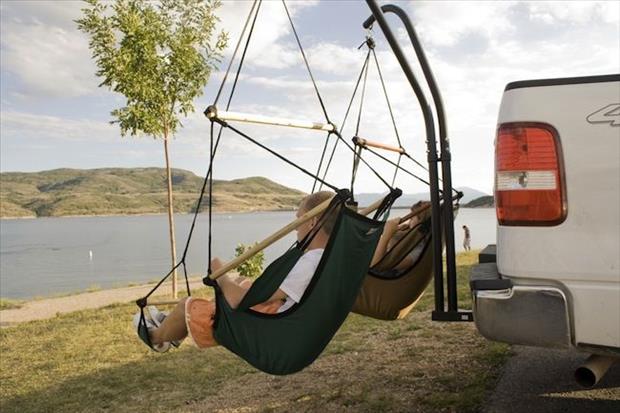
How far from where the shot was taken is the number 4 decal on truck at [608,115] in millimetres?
1912

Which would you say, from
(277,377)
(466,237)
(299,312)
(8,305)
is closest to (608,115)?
(299,312)

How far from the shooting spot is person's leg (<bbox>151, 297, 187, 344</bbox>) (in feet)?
11.1

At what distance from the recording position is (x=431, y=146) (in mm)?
2947

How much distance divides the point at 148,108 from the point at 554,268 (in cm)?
976

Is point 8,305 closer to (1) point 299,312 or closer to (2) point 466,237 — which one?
(1) point 299,312

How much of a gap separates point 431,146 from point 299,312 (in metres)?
Answer: 1.15

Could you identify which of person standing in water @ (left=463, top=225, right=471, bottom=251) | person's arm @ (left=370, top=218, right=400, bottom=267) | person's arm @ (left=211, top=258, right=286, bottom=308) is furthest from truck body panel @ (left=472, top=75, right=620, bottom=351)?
person standing in water @ (left=463, top=225, right=471, bottom=251)

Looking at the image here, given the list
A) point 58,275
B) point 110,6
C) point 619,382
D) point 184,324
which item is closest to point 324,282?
point 184,324

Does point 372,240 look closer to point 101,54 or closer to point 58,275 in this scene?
point 101,54

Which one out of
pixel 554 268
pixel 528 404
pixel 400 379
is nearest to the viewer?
pixel 554 268

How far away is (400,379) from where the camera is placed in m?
4.51

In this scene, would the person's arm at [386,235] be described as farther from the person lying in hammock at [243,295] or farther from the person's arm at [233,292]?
the person's arm at [233,292]

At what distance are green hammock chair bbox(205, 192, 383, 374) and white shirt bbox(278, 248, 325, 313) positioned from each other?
0.04m

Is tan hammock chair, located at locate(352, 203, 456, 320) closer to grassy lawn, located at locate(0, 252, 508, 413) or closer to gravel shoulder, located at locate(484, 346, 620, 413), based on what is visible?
grassy lawn, located at locate(0, 252, 508, 413)
